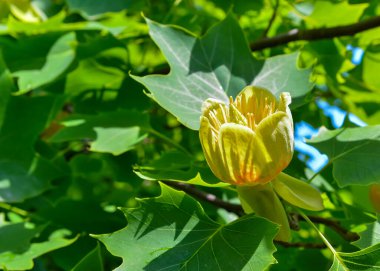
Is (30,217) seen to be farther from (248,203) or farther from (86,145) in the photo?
(248,203)

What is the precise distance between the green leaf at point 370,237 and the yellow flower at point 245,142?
7.4 inches

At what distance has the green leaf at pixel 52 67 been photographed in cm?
158

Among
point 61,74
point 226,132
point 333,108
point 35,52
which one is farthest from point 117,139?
point 333,108

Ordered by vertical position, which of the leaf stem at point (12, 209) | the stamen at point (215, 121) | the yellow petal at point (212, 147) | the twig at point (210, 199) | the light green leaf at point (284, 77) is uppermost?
the stamen at point (215, 121)

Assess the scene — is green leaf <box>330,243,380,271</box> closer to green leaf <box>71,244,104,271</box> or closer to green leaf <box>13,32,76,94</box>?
green leaf <box>71,244,104,271</box>

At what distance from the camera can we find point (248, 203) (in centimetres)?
105

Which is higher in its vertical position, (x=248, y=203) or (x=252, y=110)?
(x=252, y=110)

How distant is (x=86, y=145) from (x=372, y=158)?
3.21 feet

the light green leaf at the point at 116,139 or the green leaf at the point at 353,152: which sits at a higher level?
the green leaf at the point at 353,152

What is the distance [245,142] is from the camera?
3.18 feet

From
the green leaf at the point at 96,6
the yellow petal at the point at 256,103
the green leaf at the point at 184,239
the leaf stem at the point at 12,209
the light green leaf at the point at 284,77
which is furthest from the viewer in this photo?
the green leaf at the point at 96,6

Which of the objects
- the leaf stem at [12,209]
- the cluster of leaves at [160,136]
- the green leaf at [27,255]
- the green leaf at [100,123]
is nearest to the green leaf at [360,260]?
the cluster of leaves at [160,136]

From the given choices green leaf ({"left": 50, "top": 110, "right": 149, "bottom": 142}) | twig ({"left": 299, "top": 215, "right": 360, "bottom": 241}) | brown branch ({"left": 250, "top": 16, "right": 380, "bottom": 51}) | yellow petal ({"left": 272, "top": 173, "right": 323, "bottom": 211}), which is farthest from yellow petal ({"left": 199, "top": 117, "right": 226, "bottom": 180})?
brown branch ({"left": 250, "top": 16, "right": 380, "bottom": 51})

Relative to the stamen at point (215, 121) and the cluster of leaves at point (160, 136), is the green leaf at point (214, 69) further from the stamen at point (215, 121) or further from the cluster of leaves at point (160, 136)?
the stamen at point (215, 121)
